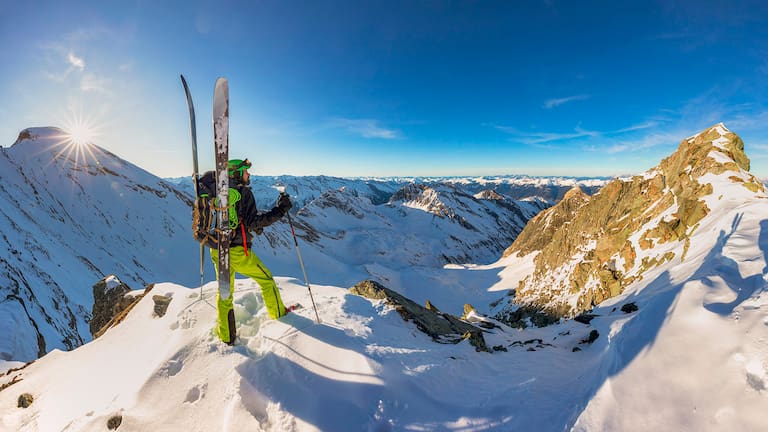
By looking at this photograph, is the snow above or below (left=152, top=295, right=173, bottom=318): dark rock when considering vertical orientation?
below

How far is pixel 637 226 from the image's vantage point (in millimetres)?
28453

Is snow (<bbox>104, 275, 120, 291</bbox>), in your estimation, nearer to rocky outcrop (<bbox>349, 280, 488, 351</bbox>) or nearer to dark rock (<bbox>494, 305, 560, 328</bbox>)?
rocky outcrop (<bbox>349, 280, 488, 351</bbox>)

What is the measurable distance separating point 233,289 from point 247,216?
1.69 m

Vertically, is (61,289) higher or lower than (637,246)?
lower

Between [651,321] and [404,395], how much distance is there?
5475mm

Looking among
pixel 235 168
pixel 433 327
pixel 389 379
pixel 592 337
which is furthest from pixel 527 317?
pixel 235 168

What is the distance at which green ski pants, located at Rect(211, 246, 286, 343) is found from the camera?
5465mm

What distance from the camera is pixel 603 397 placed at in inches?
169

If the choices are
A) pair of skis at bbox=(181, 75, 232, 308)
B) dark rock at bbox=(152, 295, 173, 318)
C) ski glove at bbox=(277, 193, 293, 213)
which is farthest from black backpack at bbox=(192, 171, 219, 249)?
dark rock at bbox=(152, 295, 173, 318)

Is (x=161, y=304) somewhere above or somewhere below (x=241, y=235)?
below

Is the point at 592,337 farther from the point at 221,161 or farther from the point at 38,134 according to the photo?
the point at 38,134

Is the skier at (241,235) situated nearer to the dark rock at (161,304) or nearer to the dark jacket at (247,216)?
the dark jacket at (247,216)

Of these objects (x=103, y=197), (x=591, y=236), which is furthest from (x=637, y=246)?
(x=103, y=197)

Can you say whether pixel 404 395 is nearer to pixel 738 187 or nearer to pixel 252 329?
pixel 252 329
